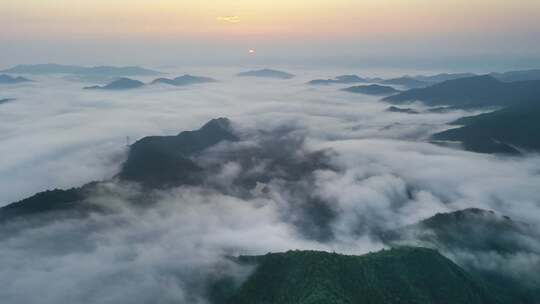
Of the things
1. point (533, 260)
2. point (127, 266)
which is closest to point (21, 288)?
point (127, 266)

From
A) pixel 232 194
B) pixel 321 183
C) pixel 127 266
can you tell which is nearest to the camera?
pixel 127 266

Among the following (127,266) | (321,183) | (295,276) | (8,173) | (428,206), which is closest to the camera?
(295,276)

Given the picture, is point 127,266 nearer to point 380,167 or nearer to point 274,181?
point 274,181

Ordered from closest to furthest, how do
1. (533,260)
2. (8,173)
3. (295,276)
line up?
(295,276), (533,260), (8,173)

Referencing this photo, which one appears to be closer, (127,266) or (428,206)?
(127,266)

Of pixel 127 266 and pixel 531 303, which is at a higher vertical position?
pixel 127 266

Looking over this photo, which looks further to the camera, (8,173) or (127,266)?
(8,173)

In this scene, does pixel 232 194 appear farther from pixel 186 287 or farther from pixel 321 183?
pixel 186 287

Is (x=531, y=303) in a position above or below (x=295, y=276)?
below

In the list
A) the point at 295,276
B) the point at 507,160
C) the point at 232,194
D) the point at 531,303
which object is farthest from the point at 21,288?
the point at 507,160
